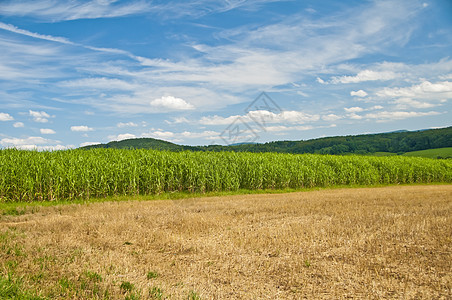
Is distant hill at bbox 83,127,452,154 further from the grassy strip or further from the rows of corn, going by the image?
the grassy strip

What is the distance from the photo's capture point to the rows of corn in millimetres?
14539

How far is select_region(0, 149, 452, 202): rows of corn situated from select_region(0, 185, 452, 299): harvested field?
18.5ft

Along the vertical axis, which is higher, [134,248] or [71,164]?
[71,164]

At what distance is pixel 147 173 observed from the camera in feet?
55.4

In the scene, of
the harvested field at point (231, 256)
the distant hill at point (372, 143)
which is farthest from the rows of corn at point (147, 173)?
the distant hill at point (372, 143)

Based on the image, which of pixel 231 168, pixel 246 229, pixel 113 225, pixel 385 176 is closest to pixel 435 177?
pixel 385 176

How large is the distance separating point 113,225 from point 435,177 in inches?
1353

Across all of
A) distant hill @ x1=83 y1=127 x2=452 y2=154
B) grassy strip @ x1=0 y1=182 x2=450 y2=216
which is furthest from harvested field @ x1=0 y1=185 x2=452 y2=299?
distant hill @ x1=83 y1=127 x2=452 y2=154

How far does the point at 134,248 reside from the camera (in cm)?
650

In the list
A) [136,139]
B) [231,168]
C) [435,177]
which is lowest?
[435,177]

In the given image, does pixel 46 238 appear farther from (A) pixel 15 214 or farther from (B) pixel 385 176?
(B) pixel 385 176

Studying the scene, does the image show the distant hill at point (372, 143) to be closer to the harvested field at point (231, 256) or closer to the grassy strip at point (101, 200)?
the grassy strip at point (101, 200)

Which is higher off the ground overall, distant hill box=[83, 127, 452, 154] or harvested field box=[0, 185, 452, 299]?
distant hill box=[83, 127, 452, 154]

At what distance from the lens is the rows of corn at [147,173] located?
→ 14.5 metres
